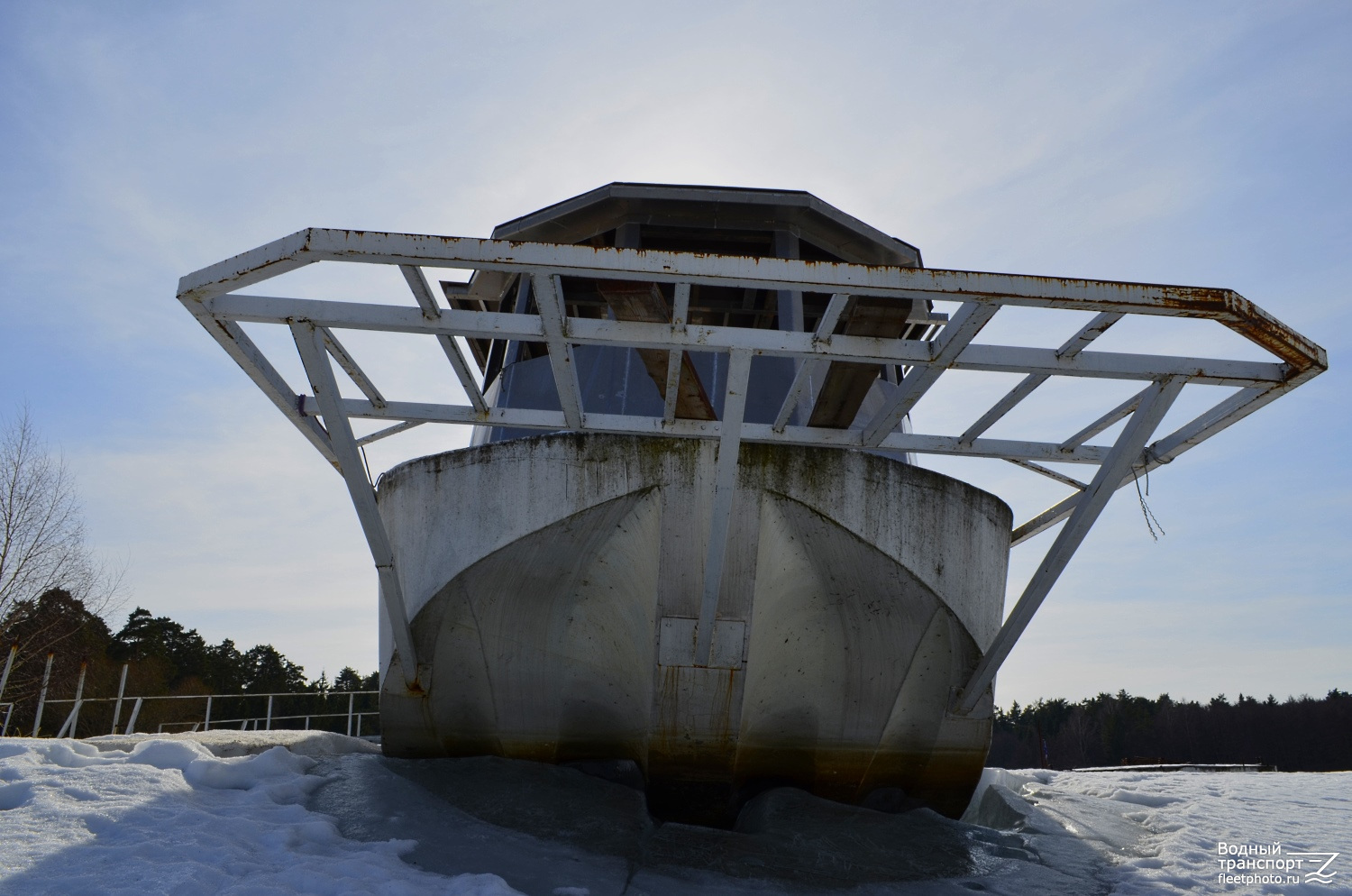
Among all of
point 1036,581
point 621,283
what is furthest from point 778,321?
point 1036,581

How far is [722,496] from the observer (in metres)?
6.68

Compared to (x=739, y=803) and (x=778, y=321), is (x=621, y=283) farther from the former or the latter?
(x=739, y=803)

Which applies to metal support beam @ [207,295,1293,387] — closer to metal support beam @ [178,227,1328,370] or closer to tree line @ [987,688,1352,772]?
metal support beam @ [178,227,1328,370]

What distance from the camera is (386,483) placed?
897 centimetres

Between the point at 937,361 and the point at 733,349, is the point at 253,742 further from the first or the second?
the point at 937,361

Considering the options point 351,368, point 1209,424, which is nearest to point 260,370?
point 351,368

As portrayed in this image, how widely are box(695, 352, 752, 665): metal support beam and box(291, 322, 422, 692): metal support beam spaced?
2.67 metres

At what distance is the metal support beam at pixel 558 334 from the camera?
578 cm

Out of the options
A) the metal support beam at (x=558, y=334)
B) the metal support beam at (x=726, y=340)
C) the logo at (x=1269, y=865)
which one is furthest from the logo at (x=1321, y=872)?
the metal support beam at (x=558, y=334)

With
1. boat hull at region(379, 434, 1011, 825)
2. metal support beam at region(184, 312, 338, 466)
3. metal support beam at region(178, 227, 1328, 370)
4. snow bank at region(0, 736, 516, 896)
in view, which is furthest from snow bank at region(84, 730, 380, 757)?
metal support beam at region(178, 227, 1328, 370)

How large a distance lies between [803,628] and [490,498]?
305 cm

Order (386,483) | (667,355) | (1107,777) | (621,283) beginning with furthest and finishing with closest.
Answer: (1107,777) → (386,483) → (667,355) → (621,283)

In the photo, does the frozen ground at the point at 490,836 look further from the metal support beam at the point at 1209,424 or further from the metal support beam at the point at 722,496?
the metal support beam at the point at 1209,424

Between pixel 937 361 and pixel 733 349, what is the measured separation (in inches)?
57.7
